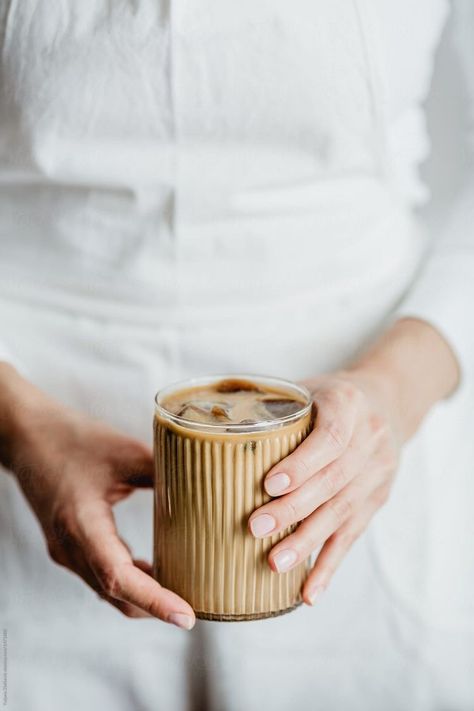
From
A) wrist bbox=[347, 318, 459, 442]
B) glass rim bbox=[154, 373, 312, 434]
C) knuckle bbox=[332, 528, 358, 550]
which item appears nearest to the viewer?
glass rim bbox=[154, 373, 312, 434]

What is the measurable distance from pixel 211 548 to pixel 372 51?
0.53 m

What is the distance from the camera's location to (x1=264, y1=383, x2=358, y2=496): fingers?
65 cm

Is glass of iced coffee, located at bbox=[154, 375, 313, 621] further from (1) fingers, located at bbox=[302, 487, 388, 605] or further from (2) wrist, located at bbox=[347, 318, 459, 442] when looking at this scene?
(2) wrist, located at bbox=[347, 318, 459, 442]

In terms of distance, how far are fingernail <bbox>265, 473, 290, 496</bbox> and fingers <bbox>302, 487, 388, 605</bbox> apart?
0.13 metres

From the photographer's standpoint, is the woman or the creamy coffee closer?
the creamy coffee

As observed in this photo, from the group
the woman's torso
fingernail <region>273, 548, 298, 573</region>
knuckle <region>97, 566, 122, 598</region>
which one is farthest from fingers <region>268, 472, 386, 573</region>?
the woman's torso

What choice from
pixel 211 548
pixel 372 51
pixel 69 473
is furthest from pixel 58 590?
pixel 372 51

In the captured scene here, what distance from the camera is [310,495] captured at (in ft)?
2.23

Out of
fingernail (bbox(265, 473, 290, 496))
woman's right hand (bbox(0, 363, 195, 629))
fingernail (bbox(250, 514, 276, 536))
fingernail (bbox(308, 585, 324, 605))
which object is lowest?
fingernail (bbox(308, 585, 324, 605))

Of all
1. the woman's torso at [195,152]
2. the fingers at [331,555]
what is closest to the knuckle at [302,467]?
the fingers at [331,555]

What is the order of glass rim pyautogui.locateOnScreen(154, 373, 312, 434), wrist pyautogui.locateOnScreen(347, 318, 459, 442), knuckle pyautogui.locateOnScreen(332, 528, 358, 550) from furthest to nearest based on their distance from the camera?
wrist pyautogui.locateOnScreen(347, 318, 459, 442)
knuckle pyautogui.locateOnScreen(332, 528, 358, 550)
glass rim pyautogui.locateOnScreen(154, 373, 312, 434)

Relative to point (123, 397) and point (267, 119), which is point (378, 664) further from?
point (267, 119)

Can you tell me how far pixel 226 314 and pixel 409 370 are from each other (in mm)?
204

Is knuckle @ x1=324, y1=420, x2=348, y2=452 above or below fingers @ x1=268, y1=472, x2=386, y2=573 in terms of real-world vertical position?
above
